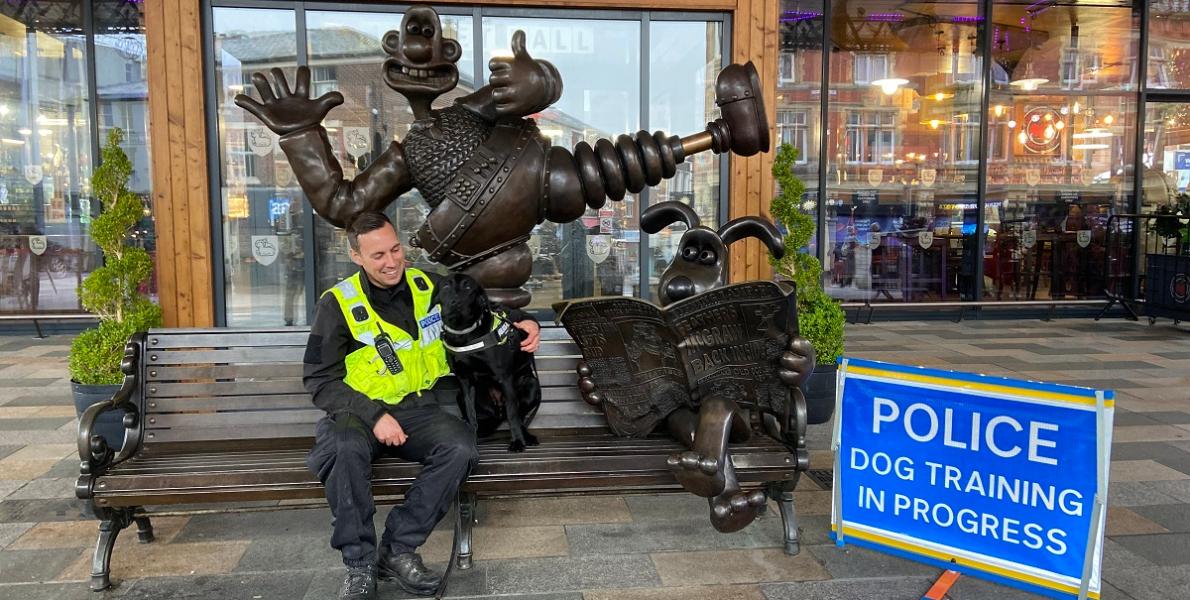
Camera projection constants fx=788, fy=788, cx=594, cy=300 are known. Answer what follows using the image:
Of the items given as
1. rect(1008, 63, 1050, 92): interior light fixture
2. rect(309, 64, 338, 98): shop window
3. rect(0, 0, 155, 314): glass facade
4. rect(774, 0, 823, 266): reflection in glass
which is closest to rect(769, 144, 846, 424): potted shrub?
rect(309, 64, 338, 98): shop window

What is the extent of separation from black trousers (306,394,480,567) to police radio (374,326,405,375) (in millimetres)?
214

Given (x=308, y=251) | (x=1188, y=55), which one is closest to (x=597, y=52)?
(x=308, y=251)

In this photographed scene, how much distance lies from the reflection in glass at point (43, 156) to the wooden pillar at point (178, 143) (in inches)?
203

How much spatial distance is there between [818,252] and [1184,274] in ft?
13.6

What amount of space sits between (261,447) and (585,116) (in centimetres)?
509

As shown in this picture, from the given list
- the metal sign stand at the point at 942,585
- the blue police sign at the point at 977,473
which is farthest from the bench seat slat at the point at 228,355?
the metal sign stand at the point at 942,585

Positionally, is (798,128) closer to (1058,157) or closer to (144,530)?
(1058,157)

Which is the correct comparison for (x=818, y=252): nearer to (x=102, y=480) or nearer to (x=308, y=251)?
(x=308, y=251)

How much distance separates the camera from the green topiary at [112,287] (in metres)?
4.79

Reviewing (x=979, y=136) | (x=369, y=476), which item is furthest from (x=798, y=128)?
(x=369, y=476)

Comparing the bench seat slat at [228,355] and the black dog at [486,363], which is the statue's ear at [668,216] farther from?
the bench seat slat at [228,355]

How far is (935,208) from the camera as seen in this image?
11016mm

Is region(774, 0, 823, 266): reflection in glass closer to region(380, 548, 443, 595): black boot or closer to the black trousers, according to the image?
the black trousers

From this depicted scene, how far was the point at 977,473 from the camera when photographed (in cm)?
280
